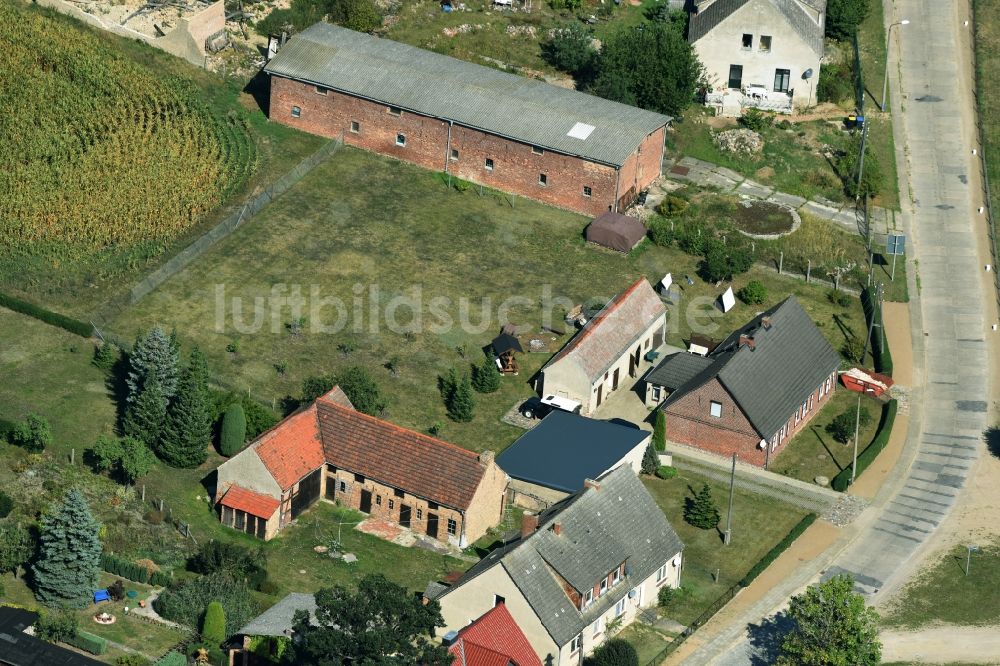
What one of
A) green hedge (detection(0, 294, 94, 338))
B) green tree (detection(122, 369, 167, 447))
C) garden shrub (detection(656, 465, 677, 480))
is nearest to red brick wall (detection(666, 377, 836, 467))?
garden shrub (detection(656, 465, 677, 480))

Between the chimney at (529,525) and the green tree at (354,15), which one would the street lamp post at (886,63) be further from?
the chimney at (529,525)

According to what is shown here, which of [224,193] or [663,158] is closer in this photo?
[224,193]

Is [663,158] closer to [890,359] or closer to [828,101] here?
[828,101]

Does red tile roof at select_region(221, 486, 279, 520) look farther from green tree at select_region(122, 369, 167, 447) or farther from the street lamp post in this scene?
the street lamp post

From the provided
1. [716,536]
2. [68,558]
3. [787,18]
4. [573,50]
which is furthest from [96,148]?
[716,536]

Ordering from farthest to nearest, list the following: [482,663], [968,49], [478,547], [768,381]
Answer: [968,49] < [768,381] < [478,547] < [482,663]

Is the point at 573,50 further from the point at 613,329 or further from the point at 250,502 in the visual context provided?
the point at 250,502

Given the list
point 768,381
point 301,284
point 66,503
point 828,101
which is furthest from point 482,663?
point 828,101
